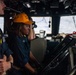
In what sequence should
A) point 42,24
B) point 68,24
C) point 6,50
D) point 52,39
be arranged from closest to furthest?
point 6,50 → point 52,39 → point 42,24 → point 68,24

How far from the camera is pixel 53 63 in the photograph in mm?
2885

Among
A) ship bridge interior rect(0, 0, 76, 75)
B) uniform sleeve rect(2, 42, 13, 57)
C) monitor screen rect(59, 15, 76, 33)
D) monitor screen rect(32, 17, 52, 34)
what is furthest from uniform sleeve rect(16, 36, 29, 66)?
monitor screen rect(59, 15, 76, 33)

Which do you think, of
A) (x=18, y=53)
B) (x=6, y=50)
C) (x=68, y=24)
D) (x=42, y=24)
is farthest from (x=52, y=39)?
(x=6, y=50)

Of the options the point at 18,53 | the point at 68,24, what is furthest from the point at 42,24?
the point at 18,53

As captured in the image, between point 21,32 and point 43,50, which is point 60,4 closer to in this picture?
point 43,50

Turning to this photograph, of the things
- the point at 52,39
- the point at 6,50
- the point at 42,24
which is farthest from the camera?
the point at 42,24

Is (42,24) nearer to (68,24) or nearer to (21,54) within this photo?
(68,24)

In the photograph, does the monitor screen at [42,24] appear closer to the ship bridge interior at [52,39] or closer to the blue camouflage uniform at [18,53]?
the ship bridge interior at [52,39]

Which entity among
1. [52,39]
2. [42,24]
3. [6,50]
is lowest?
[52,39]

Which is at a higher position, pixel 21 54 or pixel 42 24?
pixel 42 24

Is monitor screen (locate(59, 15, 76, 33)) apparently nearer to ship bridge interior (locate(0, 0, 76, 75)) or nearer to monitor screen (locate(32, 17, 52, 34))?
ship bridge interior (locate(0, 0, 76, 75))

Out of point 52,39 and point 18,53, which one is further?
point 52,39

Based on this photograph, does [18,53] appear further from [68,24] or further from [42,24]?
[68,24]

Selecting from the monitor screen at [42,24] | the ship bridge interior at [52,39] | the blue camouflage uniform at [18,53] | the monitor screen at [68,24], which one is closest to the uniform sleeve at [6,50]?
→ the blue camouflage uniform at [18,53]
